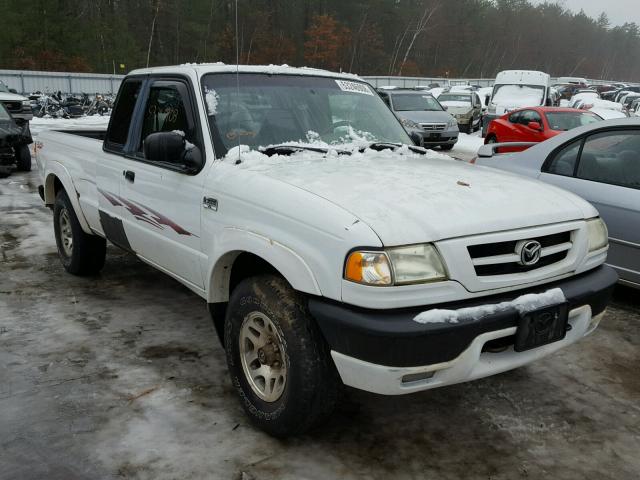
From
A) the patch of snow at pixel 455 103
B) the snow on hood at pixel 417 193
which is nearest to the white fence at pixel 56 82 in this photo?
the patch of snow at pixel 455 103

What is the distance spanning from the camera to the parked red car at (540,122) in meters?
13.1

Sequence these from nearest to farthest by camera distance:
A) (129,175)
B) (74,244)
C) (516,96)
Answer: (129,175), (74,244), (516,96)

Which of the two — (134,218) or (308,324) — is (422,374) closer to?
(308,324)

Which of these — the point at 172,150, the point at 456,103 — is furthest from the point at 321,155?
the point at 456,103

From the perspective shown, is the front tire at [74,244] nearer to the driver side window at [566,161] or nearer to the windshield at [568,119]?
the driver side window at [566,161]

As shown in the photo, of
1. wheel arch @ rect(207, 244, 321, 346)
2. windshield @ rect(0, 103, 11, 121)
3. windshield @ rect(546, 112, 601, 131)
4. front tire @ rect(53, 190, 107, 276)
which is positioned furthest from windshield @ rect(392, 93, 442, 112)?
wheel arch @ rect(207, 244, 321, 346)

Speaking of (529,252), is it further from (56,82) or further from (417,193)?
(56,82)

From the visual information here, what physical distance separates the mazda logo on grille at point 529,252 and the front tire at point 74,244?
13.1 ft

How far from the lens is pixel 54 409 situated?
324 cm

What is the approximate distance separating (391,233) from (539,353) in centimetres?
98

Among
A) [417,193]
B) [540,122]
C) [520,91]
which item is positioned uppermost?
[417,193]

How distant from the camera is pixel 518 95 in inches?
838

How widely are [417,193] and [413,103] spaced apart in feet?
51.0

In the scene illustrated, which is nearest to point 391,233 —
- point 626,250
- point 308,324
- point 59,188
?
point 308,324
